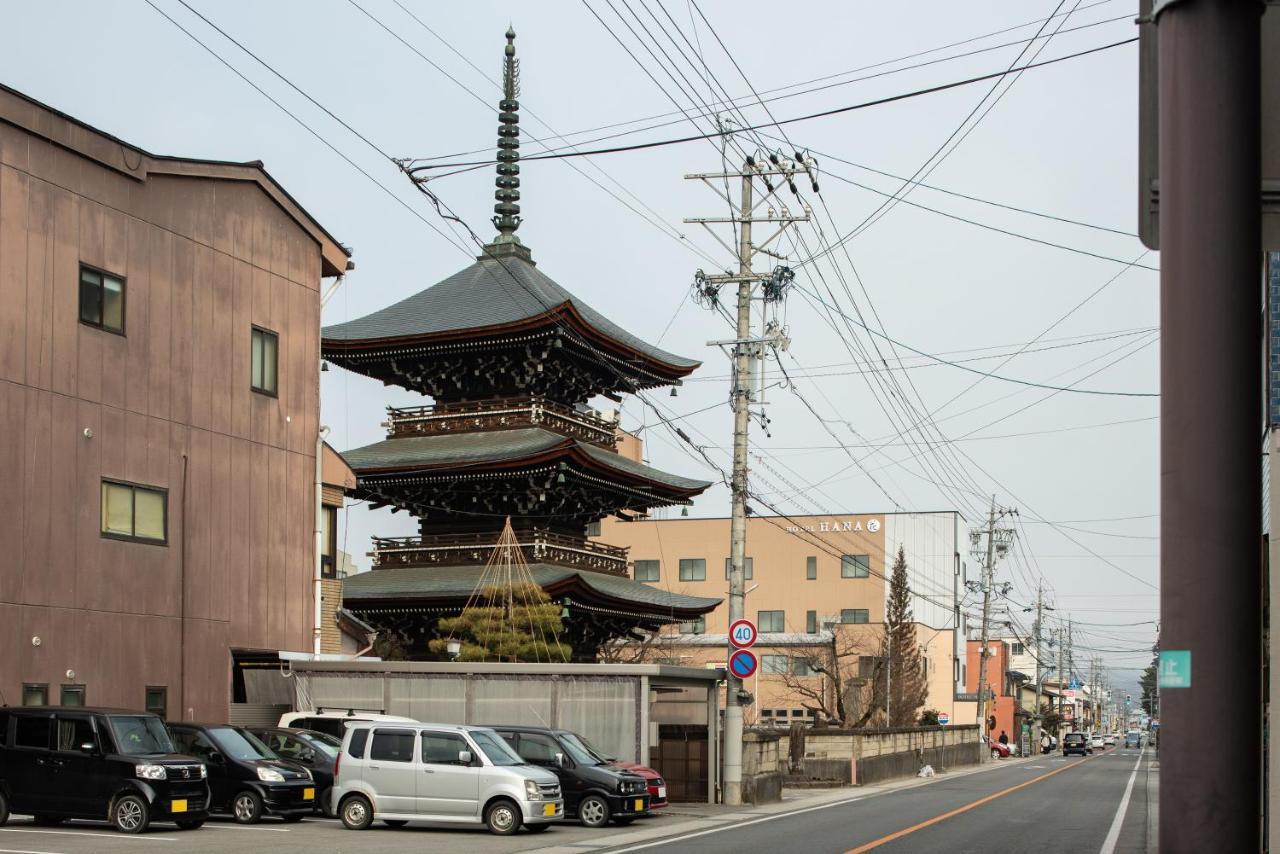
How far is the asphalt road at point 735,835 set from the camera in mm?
19156

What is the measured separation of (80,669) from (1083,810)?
21252mm

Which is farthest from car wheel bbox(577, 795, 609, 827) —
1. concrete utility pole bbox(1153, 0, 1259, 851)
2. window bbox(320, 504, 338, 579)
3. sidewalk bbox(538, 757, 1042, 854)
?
concrete utility pole bbox(1153, 0, 1259, 851)

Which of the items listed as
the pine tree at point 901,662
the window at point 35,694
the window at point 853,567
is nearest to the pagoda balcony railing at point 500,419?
the window at point 35,694

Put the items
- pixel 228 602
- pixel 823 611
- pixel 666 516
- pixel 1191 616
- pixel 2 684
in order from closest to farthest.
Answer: pixel 1191 616 → pixel 2 684 → pixel 228 602 → pixel 823 611 → pixel 666 516

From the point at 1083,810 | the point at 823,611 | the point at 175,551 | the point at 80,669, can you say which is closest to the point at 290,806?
the point at 80,669

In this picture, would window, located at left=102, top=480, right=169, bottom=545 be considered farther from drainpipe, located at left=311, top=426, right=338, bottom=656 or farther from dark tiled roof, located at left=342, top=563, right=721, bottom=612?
dark tiled roof, located at left=342, top=563, right=721, bottom=612

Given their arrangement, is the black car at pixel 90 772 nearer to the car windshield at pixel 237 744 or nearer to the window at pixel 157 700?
the car windshield at pixel 237 744

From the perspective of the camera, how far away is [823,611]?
93.6 m

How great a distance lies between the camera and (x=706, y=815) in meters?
28.5

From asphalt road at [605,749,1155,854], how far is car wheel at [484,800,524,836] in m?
2.43

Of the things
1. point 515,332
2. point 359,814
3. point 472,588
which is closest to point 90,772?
point 359,814

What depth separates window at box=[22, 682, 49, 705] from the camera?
23.6m

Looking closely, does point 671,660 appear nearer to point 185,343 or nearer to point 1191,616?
point 185,343

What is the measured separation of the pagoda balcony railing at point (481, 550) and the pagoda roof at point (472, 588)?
0.37m
